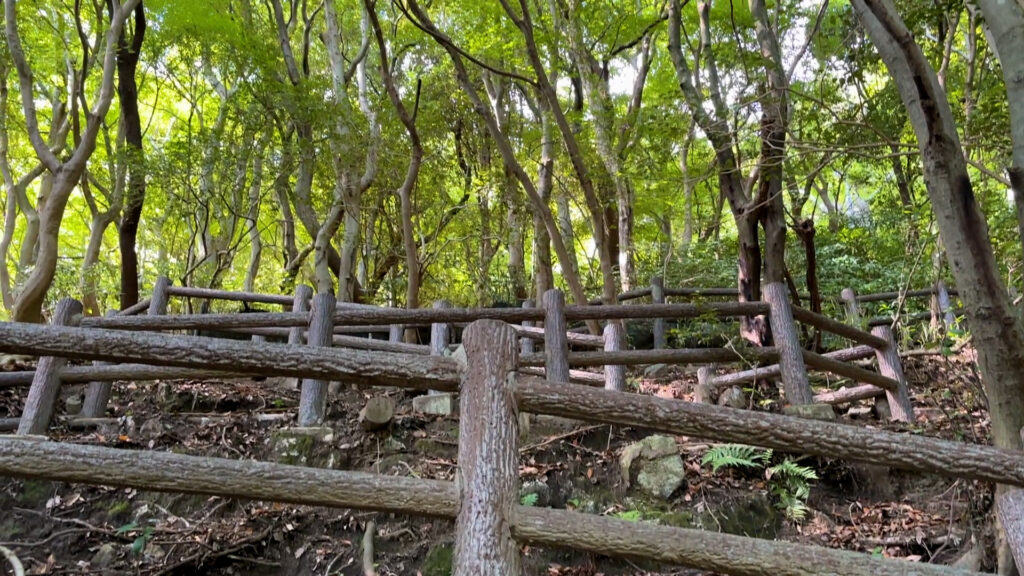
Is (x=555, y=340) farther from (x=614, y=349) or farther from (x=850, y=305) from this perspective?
(x=850, y=305)

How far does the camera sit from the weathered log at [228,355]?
193 centimetres

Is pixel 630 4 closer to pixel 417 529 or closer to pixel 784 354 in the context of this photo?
pixel 784 354

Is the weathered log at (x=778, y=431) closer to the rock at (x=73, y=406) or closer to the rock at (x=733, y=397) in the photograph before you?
the rock at (x=733, y=397)

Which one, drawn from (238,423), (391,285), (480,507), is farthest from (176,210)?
(480,507)

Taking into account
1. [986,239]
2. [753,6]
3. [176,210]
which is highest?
[753,6]

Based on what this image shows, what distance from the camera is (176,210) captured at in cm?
971

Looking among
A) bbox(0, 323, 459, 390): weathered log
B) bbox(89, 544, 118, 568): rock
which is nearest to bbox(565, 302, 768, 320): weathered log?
bbox(0, 323, 459, 390): weathered log

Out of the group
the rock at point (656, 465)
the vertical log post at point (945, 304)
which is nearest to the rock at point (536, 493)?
the rock at point (656, 465)

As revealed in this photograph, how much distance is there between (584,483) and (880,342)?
2.83 metres

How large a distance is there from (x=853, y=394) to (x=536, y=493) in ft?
9.50

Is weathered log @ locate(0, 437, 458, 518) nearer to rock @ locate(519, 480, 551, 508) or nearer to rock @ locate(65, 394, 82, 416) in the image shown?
rock @ locate(519, 480, 551, 508)

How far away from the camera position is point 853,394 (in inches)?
191

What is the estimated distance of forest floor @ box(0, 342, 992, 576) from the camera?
10.1ft

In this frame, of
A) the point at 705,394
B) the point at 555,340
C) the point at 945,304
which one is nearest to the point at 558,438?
the point at 555,340
